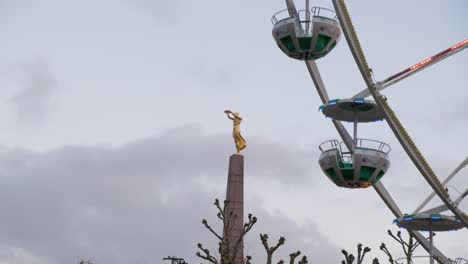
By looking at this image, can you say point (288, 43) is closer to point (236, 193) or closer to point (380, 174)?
point (380, 174)

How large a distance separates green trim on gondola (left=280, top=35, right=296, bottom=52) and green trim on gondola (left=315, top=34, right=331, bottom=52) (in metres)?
0.71

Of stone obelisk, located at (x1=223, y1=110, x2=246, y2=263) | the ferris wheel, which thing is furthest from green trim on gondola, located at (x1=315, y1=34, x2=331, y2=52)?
stone obelisk, located at (x1=223, y1=110, x2=246, y2=263)

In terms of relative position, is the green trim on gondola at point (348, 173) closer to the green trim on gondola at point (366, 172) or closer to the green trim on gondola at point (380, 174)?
the green trim on gondola at point (366, 172)

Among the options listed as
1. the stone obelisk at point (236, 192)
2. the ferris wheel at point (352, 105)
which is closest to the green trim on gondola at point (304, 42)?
the ferris wheel at point (352, 105)

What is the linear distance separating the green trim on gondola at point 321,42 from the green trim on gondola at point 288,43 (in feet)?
2.33

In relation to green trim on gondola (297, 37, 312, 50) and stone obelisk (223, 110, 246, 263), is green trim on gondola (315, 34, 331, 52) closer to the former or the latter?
green trim on gondola (297, 37, 312, 50)

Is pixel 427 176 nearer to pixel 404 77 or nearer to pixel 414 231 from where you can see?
pixel 404 77

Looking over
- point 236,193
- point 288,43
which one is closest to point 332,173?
point 288,43

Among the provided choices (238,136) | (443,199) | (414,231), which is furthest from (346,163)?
(238,136)

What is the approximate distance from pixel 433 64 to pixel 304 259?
813 cm

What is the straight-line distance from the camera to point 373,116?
3766 centimetres

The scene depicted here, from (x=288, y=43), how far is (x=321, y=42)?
3.33ft

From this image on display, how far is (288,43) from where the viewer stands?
37281 mm

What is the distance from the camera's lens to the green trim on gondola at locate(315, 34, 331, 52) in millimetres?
36812
